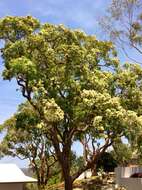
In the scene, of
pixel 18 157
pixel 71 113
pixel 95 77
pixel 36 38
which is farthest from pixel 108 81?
pixel 18 157

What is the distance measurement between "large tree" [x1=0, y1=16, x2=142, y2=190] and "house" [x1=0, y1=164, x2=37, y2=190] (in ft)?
12.9

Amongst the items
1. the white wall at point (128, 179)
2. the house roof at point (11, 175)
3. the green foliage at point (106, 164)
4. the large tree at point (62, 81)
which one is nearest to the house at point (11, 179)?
the house roof at point (11, 175)

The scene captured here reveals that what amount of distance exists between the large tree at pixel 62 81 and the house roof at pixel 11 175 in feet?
12.1

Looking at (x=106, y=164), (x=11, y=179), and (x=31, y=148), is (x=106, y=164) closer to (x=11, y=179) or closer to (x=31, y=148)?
(x=31, y=148)

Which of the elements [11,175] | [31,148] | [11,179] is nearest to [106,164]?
[31,148]

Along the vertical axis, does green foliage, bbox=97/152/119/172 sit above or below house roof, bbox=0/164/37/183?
above

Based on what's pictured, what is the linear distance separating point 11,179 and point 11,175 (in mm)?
767

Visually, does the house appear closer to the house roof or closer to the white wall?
the house roof

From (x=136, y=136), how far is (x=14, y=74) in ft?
32.0

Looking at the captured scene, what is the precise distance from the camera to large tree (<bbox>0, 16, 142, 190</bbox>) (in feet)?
116

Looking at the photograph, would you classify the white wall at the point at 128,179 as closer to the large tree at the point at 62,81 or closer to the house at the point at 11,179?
the large tree at the point at 62,81

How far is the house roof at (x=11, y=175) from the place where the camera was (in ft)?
107

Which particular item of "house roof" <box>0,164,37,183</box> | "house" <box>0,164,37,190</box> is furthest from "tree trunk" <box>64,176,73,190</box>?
"house" <box>0,164,37,190</box>

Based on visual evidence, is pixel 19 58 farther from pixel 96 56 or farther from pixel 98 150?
pixel 98 150
